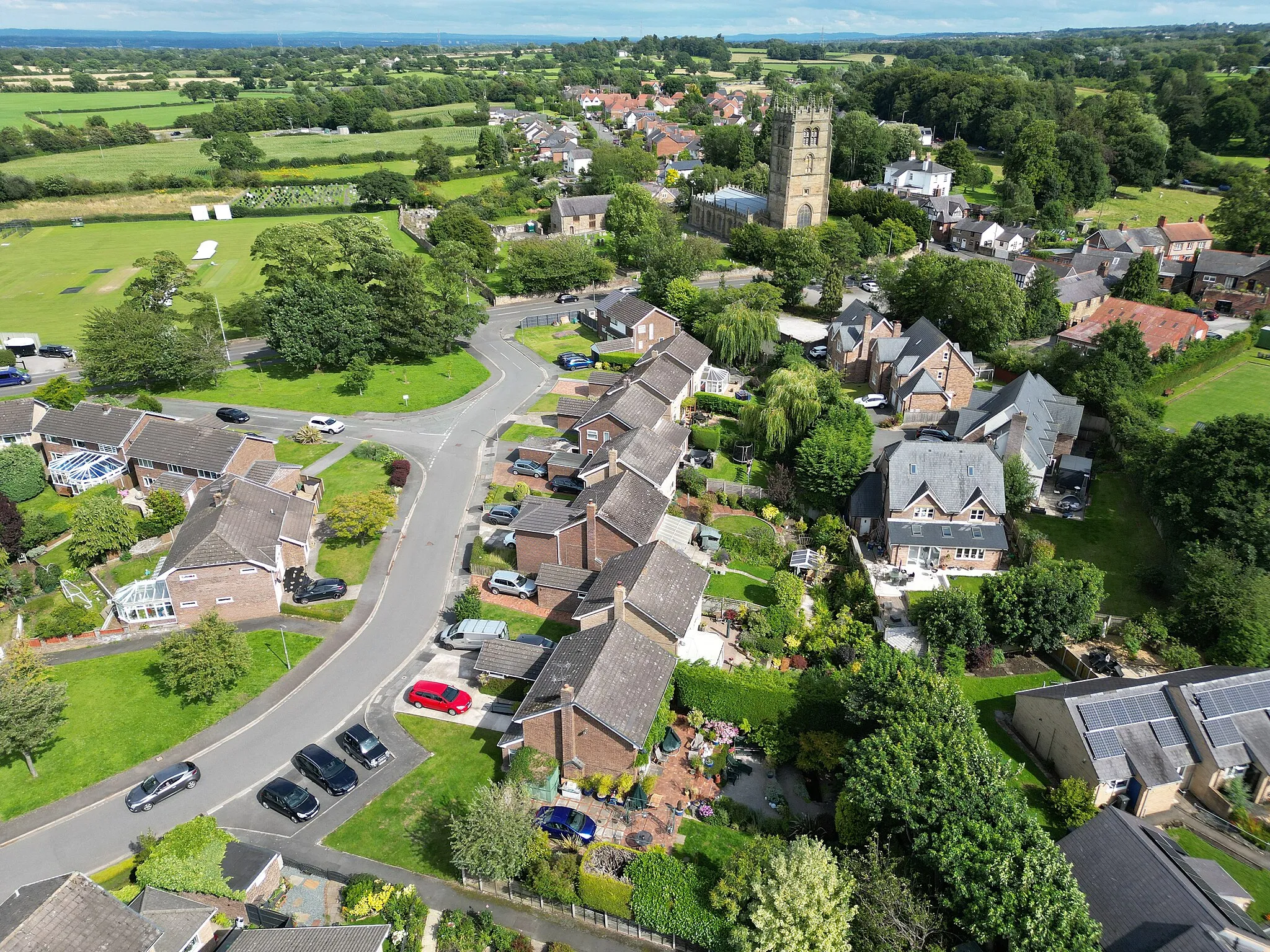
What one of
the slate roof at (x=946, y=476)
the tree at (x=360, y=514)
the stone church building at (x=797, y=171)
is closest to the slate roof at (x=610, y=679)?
the tree at (x=360, y=514)

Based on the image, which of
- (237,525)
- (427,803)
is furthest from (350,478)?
(427,803)

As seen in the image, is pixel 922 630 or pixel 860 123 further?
pixel 860 123

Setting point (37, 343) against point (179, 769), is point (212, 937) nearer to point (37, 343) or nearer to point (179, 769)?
point (179, 769)

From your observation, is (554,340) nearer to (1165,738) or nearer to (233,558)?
(233,558)

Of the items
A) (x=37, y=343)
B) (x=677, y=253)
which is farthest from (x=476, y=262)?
(x=37, y=343)

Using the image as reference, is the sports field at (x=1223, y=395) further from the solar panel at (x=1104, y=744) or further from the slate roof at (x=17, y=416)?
the slate roof at (x=17, y=416)

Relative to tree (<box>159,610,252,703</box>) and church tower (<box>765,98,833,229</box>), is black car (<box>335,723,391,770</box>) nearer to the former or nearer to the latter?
tree (<box>159,610,252,703</box>)
